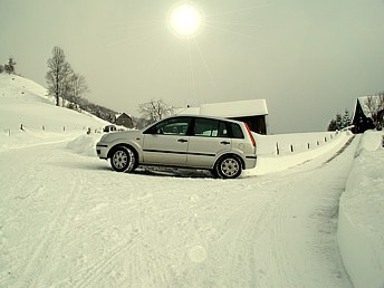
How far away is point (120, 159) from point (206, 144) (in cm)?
238

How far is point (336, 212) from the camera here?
628 centimetres

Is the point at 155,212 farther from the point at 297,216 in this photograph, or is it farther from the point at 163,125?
the point at 163,125

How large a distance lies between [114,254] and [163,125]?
611 cm

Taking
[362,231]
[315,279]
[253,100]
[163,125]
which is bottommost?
A: [315,279]

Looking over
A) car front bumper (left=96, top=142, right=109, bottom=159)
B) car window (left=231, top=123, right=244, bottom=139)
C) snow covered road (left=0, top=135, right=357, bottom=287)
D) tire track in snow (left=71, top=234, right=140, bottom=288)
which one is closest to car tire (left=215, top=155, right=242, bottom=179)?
car window (left=231, top=123, right=244, bottom=139)

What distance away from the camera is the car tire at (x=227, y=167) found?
9969 millimetres

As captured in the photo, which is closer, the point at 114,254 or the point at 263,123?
the point at 114,254

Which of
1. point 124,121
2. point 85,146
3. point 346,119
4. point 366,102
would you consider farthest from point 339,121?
point 85,146

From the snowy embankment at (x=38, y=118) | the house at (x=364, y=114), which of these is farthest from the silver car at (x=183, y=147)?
the house at (x=364, y=114)

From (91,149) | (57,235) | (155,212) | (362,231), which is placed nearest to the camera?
(362,231)

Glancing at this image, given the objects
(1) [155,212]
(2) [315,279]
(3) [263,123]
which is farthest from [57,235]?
(3) [263,123]

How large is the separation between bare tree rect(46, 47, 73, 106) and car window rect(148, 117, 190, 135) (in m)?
81.8

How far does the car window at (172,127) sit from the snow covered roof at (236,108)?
182 ft

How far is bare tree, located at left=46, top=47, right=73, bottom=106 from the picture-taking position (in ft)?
282
